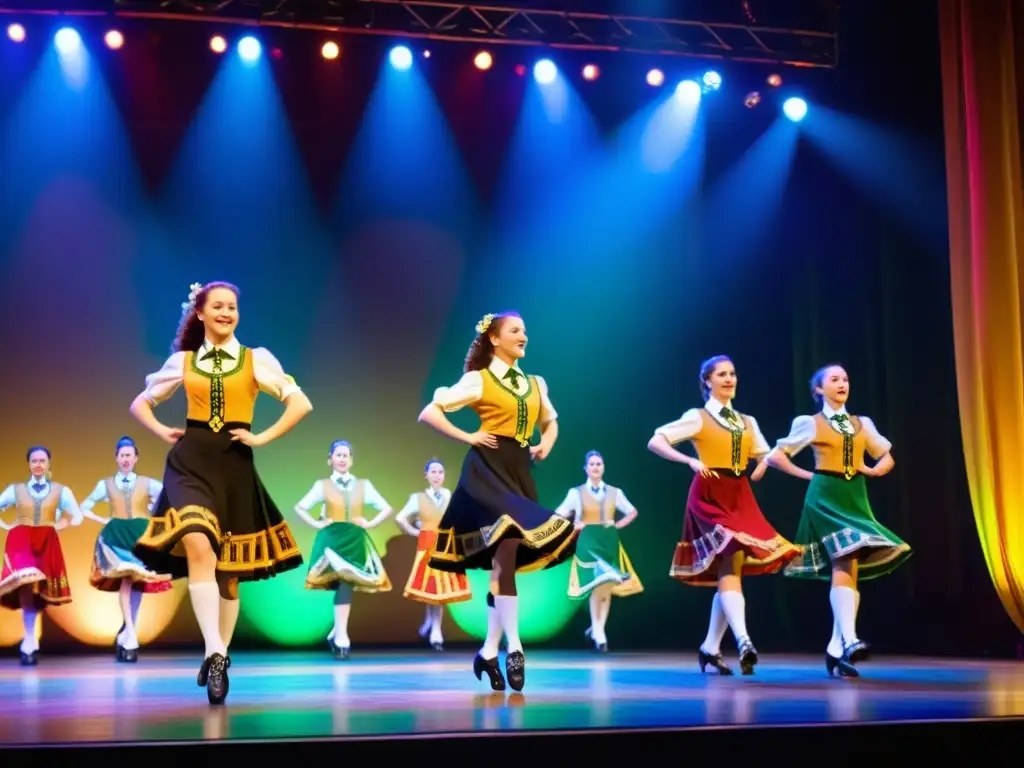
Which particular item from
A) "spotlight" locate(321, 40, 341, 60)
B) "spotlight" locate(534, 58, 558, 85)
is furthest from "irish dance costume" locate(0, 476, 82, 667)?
"spotlight" locate(534, 58, 558, 85)

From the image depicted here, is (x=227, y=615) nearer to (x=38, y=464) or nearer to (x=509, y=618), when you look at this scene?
(x=509, y=618)

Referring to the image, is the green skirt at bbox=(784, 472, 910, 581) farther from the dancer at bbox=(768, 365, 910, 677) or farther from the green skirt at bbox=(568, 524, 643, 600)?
the green skirt at bbox=(568, 524, 643, 600)

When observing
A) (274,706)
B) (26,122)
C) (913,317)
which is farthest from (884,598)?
(26,122)

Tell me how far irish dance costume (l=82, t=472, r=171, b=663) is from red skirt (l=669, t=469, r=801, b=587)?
135 inches

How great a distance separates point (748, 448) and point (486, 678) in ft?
5.54

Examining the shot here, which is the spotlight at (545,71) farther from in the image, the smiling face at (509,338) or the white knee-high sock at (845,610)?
the white knee-high sock at (845,610)

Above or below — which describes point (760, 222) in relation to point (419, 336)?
above

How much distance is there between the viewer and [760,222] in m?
9.89

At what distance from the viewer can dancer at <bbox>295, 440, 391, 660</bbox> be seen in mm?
8500

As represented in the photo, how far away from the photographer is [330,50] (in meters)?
9.38

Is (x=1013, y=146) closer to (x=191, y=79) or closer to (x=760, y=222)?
(x=760, y=222)

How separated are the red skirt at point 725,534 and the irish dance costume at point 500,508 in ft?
4.26

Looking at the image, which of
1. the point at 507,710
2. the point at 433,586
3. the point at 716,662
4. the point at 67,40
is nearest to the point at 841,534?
the point at 716,662

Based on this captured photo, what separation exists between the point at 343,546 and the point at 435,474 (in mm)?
987
